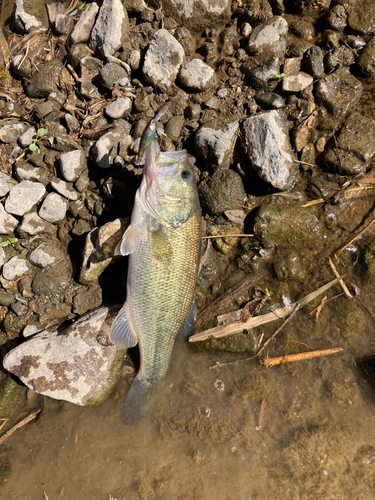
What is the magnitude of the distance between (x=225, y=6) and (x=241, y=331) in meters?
4.47

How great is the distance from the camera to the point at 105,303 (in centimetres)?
441

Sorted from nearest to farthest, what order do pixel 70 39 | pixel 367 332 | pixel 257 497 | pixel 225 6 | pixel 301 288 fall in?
pixel 257 497 → pixel 367 332 → pixel 301 288 → pixel 225 6 → pixel 70 39

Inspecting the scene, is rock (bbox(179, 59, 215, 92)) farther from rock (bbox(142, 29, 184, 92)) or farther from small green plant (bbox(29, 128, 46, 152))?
small green plant (bbox(29, 128, 46, 152))

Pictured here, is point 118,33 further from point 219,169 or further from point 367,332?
point 367,332

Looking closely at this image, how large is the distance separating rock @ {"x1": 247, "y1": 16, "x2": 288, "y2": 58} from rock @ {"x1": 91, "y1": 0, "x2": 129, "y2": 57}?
6.10 ft

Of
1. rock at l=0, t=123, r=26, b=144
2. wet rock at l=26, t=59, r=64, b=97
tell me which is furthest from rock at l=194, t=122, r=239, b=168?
rock at l=0, t=123, r=26, b=144

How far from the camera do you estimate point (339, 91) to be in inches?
168

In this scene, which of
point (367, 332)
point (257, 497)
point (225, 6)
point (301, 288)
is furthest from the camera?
point (225, 6)

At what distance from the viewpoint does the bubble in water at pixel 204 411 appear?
394 cm

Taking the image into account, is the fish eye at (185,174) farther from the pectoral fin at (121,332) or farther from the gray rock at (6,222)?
the gray rock at (6,222)

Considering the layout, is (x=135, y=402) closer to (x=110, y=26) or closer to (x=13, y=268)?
(x=13, y=268)

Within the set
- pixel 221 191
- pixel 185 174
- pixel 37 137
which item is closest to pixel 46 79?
pixel 37 137

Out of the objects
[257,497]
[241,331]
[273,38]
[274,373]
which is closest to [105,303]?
[241,331]

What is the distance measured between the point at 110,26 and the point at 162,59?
3.19ft
